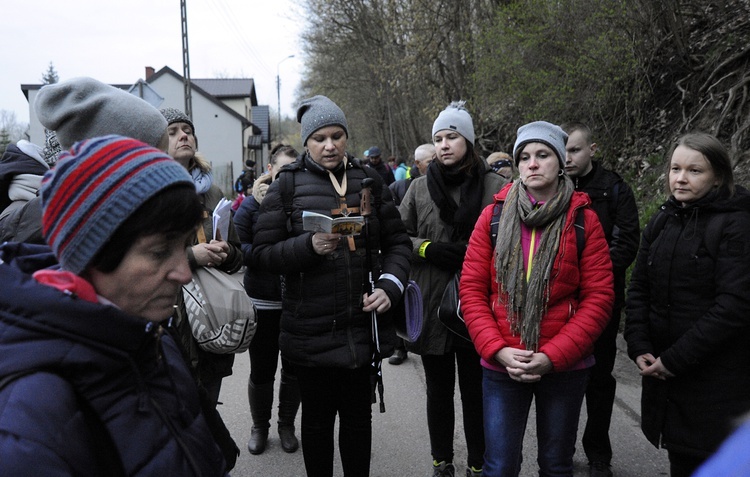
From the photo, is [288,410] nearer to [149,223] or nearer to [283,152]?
[283,152]

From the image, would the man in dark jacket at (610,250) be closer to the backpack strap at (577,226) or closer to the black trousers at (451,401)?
the black trousers at (451,401)

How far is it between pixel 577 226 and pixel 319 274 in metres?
1.28

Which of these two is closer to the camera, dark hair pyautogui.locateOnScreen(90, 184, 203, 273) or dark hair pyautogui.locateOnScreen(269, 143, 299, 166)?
dark hair pyautogui.locateOnScreen(90, 184, 203, 273)

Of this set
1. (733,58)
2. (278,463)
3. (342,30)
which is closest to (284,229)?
(278,463)

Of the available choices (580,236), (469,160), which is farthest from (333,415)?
(469,160)

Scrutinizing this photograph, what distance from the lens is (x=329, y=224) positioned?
2.80 metres

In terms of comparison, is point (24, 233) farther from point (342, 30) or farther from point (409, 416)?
point (342, 30)

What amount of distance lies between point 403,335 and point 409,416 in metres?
1.90

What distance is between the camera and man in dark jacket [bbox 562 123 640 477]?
3809 mm

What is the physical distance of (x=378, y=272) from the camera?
3287mm

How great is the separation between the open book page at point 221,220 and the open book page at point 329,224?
45cm

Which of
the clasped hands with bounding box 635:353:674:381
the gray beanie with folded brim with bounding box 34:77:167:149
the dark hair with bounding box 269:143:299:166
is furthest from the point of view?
the dark hair with bounding box 269:143:299:166

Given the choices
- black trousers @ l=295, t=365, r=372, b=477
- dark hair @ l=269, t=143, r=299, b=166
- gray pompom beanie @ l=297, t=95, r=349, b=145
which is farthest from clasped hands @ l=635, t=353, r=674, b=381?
dark hair @ l=269, t=143, r=299, b=166

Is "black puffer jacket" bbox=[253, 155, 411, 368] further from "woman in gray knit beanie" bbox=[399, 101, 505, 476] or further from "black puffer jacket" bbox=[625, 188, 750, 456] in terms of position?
"black puffer jacket" bbox=[625, 188, 750, 456]
